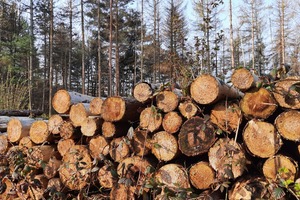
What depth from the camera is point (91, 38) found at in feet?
73.7

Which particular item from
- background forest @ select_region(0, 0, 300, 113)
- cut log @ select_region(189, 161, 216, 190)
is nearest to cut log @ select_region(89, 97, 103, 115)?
cut log @ select_region(189, 161, 216, 190)

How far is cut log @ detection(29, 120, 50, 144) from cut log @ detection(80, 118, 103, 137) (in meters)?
0.55

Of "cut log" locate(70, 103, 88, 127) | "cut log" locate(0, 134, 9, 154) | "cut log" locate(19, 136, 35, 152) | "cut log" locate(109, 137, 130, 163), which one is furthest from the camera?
"cut log" locate(0, 134, 9, 154)


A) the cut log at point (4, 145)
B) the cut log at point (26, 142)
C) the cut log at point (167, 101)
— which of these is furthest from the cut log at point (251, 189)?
the cut log at point (4, 145)

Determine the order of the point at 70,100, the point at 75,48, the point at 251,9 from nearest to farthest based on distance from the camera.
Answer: the point at 70,100 → the point at 251,9 → the point at 75,48

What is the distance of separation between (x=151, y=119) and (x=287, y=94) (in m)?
1.11

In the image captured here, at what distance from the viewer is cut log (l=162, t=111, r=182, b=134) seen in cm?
237

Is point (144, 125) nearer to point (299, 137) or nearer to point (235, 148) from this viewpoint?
point (235, 148)

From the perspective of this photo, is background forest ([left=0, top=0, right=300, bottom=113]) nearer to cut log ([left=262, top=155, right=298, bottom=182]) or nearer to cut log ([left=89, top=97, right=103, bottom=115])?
cut log ([left=89, top=97, right=103, bottom=115])

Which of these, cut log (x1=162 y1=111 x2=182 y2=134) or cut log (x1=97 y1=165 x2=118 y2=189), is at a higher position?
cut log (x1=162 y1=111 x2=182 y2=134)

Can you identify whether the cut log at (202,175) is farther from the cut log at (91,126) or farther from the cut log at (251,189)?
the cut log at (91,126)

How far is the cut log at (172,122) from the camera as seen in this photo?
2365 millimetres

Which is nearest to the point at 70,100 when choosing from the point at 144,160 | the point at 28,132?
the point at 28,132

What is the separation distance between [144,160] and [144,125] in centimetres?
31
